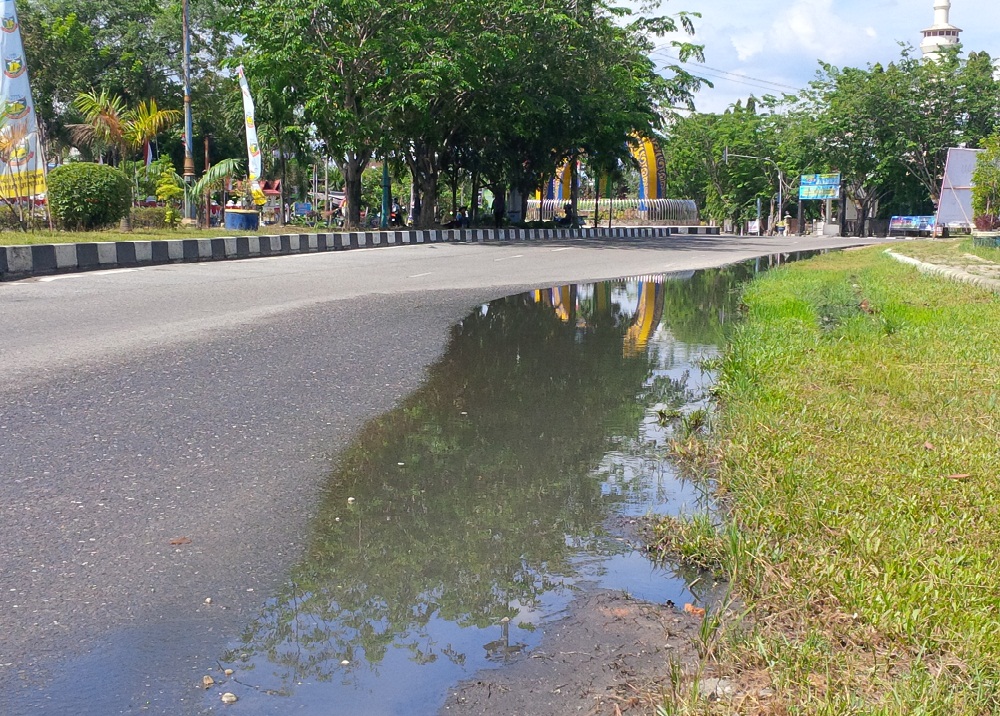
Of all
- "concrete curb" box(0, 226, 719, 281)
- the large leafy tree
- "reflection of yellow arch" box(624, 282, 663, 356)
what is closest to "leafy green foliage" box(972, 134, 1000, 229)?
"reflection of yellow arch" box(624, 282, 663, 356)

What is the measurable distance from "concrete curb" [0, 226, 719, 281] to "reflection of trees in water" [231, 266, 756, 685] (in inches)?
385

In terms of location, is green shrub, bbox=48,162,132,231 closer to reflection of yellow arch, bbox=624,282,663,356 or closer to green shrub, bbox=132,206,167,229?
green shrub, bbox=132,206,167,229

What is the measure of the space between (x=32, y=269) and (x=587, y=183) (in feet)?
260

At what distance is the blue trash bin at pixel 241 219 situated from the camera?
27.6 metres

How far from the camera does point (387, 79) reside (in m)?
28.8

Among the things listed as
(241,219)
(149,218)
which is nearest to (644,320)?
(149,218)

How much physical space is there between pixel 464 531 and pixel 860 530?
1.41m

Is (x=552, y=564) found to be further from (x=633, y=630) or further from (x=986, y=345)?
(x=986, y=345)

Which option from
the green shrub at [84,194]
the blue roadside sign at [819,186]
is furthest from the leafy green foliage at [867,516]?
the blue roadside sign at [819,186]

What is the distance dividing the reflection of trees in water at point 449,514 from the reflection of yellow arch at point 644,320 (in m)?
1.45

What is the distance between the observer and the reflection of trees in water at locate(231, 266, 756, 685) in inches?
120

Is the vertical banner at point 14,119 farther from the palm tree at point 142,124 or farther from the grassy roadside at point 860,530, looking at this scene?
the palm tree at point 142,124

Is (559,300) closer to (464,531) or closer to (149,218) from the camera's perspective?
(464,531)

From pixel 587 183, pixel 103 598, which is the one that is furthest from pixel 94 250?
pixel 587 183
